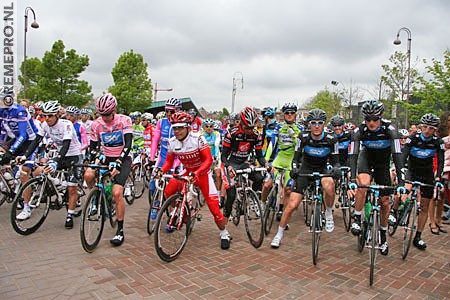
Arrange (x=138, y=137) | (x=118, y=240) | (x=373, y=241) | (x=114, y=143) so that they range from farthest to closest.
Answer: (x=138, y=137) → (x=114, y=143) → (x=118, y=240) → (x=373, y=241)

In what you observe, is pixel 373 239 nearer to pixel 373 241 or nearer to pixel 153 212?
Result: pixel 373 241

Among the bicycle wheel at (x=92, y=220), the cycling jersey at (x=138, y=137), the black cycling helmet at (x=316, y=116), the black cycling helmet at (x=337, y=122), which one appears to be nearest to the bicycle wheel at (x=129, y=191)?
the cycling jersey at (x=138, y=137)

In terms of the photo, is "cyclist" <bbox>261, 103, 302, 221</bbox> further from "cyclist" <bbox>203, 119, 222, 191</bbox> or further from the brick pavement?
"cyclist" <bbox>203, 119, 222, 191</bbox>

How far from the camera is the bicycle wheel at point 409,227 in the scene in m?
5.16

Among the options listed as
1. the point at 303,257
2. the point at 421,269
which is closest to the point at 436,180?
the point at 421,269

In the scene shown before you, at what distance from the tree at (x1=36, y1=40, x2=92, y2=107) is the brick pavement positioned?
2512 centimetres

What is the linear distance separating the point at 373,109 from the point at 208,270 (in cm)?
337

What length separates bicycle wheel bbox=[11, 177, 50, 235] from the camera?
5.54 metres

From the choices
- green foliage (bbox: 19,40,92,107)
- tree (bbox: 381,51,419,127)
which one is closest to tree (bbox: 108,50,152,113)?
green foliage (bbox: 19,40,92,107)

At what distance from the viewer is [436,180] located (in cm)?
555

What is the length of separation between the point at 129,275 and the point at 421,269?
4.08 meters

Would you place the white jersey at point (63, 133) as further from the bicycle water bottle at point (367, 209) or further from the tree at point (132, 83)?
the tree at point (132, 83)

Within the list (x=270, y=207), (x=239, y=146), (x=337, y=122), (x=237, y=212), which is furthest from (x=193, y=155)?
(x=337, y=122)

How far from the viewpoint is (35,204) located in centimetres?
580
